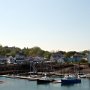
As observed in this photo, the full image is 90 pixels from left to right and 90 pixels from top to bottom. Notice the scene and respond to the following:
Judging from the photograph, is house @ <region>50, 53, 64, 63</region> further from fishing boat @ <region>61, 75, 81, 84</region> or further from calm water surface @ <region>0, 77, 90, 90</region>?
calm water surface @ <region>0, 77, 90, 90</region>

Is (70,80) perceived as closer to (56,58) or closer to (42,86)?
(42,86)

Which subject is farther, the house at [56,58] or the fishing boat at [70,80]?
the house at [56,58]

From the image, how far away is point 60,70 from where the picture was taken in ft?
305

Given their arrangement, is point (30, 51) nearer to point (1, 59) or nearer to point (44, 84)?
point (1, 59)

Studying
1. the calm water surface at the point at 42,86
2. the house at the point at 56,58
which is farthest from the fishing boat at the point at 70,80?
the house at the point at 56,58

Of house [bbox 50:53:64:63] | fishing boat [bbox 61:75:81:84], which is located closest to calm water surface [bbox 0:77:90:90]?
fishing boat [bbox 61:75:81:84]

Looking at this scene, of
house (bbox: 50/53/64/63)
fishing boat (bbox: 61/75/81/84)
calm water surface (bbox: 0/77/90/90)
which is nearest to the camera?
calm water surface (bbox: 0/77/90/90)

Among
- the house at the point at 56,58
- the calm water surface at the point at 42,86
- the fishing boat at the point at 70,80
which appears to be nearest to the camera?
the calm water surface at the point at 42,86

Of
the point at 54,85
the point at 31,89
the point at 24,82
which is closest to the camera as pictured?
the point at 31,89

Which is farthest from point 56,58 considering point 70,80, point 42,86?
point 42,86

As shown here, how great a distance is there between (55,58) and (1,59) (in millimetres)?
19510

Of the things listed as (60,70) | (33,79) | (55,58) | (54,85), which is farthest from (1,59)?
(54,85)

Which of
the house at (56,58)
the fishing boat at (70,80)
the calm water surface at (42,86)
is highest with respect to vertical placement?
the house at (56,58)

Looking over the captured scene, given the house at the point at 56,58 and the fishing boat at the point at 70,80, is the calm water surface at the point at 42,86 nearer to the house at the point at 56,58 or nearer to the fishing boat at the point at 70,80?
the fishing boat at the point at 70,80
